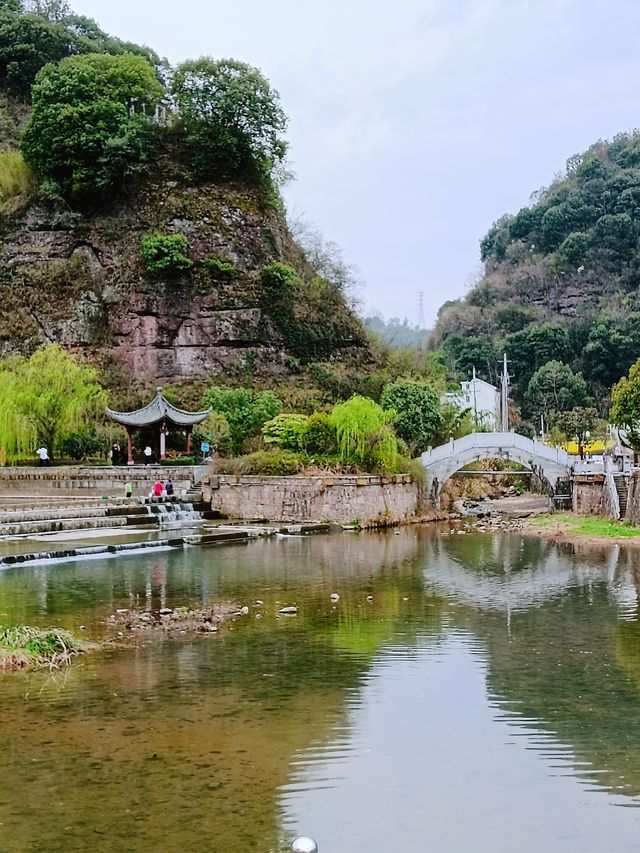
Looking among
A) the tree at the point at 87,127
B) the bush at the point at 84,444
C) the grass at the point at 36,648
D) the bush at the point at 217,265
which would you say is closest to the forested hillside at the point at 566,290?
the bush at the point at 217,265

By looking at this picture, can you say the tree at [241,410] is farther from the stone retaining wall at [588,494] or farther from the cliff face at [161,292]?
the stone retaining wall at [588,494]

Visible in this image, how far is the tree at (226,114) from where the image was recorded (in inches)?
1778

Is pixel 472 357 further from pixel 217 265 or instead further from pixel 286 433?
pixel 286 433

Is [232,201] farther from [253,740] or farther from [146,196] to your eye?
[253,740]

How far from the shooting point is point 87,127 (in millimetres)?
43531

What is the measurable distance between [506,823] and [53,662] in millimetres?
5925

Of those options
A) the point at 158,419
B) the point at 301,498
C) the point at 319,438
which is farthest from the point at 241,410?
the point at 301,498

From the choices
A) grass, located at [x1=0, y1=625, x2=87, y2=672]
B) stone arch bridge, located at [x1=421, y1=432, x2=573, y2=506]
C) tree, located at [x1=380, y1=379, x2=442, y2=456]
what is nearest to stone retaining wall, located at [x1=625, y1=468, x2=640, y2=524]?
stone arch bridge, located at [x1=421, y1=432, x2=573, y2=506]

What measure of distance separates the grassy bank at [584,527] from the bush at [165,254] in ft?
63.3

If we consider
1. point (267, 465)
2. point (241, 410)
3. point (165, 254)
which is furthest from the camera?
point (165, 254)

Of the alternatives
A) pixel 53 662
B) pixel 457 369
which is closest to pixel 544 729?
pixel 53 662

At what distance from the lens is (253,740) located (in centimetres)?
834

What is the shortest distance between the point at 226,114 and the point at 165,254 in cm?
808

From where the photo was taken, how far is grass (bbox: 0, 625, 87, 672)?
35.2 feet
